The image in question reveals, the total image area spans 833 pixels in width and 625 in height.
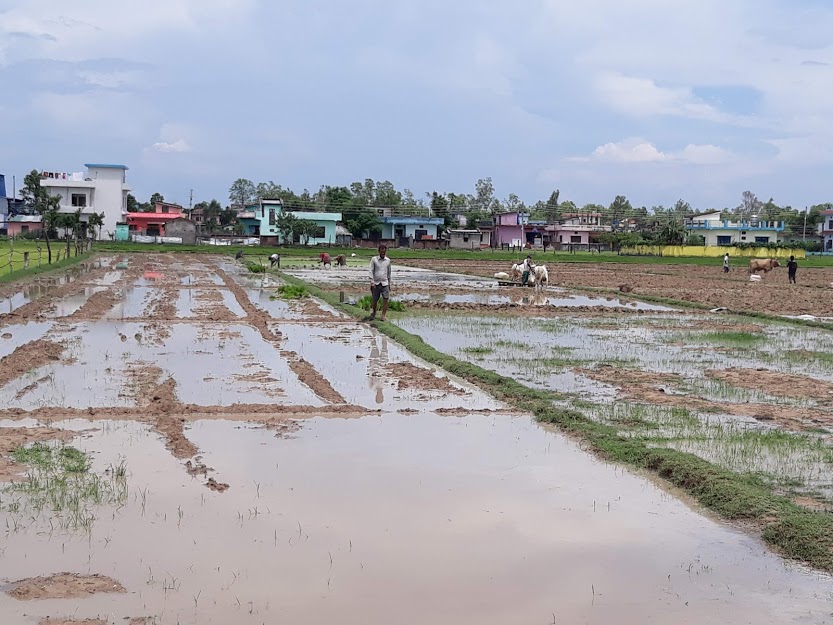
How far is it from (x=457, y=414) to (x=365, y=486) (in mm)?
3053

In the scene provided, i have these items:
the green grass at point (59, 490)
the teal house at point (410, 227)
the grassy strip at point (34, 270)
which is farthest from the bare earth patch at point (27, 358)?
the teal house at point (410, 227)

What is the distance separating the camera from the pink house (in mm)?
95250

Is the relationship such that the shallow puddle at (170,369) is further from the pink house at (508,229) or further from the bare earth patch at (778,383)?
the pink house at (508,229)

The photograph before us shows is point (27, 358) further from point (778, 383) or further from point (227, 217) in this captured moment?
point (227, 217)

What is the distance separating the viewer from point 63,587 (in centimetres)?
510

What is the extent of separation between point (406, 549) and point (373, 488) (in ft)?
4.42

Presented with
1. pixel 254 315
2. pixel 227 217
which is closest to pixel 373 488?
pixel 254 315

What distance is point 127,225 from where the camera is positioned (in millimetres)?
82188

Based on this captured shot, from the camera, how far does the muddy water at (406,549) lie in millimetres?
4988

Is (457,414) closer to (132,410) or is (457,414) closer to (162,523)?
(132,410)

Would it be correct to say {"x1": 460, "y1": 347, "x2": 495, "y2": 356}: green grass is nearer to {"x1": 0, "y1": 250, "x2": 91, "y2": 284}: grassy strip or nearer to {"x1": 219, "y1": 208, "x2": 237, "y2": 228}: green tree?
{"x1": 0, "y1": 250, "x2": 91, "y2": 284}: grassy strip

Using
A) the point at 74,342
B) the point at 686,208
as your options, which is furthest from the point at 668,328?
the point at 686,208

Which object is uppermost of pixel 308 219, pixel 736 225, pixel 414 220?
pixel 736 225

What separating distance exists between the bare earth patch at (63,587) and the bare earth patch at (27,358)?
20.8 ft
